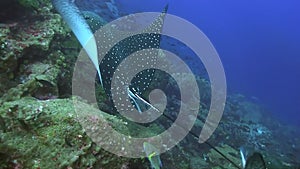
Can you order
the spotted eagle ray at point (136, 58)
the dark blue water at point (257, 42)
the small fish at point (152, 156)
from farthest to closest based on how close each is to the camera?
the dark blue water at point (257, 42) < the spotted eagle ray at point (136, 58) < the small fish at point (152, 156)

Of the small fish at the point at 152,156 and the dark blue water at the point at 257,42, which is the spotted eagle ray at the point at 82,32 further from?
the dark blue water at the point at 257,42

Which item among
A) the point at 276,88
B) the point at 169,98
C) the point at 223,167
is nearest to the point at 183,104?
the point at 169,98

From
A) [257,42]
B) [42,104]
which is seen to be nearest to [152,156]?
[42,104]

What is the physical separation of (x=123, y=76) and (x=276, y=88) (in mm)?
43829

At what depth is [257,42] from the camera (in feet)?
198

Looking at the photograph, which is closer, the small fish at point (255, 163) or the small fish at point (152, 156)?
the small fish at point (255, 163)

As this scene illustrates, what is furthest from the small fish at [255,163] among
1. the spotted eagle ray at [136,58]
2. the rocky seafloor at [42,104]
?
the spotted eagle ray at [136,58]

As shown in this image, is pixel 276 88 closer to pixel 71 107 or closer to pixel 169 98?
pixel 169 98

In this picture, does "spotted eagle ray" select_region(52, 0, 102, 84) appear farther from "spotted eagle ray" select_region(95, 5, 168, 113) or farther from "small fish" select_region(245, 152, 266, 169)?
"small fish" select_region(245, 152, 266, 169)

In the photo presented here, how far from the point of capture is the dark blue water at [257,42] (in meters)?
32.0

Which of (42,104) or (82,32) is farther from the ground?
(82,32)

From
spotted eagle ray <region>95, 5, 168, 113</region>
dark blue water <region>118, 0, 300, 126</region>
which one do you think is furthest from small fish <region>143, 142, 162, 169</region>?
dark blue water <region>118, 0, 300, 126</region>

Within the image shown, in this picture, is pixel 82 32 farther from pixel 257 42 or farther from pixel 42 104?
pixel 257 42

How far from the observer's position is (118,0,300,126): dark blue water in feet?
105
